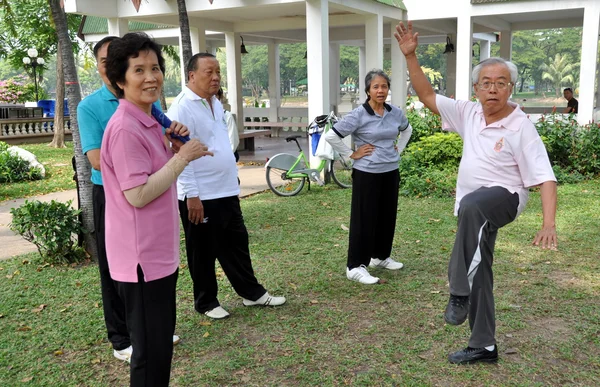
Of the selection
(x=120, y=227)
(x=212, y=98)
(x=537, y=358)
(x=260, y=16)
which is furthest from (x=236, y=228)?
(x=260, y=16)

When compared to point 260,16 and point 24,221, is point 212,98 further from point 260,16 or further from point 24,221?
point 260,16

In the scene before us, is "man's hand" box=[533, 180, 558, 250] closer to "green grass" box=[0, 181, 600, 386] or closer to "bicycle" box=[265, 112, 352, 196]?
"green grass" box=[0, 181, 600, 386]

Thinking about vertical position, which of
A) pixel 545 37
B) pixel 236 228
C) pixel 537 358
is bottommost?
pixel 537 358

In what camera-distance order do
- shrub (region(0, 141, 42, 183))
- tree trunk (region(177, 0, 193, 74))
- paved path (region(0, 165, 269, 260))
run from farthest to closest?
shrub (region(0, 141, 42, 183)), tree trunk (region(177, 0, 193, 74)), paved path (region(0, 165, 269, 260))

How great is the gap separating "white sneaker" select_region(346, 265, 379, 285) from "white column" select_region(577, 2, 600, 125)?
356 inches

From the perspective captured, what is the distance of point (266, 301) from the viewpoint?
4684mm

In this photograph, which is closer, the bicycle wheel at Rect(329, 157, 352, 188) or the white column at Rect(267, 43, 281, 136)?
the bicycle wheel at Rect(329, 157, 352, 188)

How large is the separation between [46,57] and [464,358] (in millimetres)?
27658

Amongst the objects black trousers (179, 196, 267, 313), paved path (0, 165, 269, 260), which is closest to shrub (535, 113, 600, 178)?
paved path (0, 165, 269, 260)

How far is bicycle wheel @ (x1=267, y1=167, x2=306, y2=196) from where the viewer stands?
31.8 ft

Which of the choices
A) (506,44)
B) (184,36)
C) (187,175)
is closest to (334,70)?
(506,44)

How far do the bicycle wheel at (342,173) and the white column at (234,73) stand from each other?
5460mm

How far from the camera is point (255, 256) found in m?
6.20

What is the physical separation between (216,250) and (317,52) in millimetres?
7060
